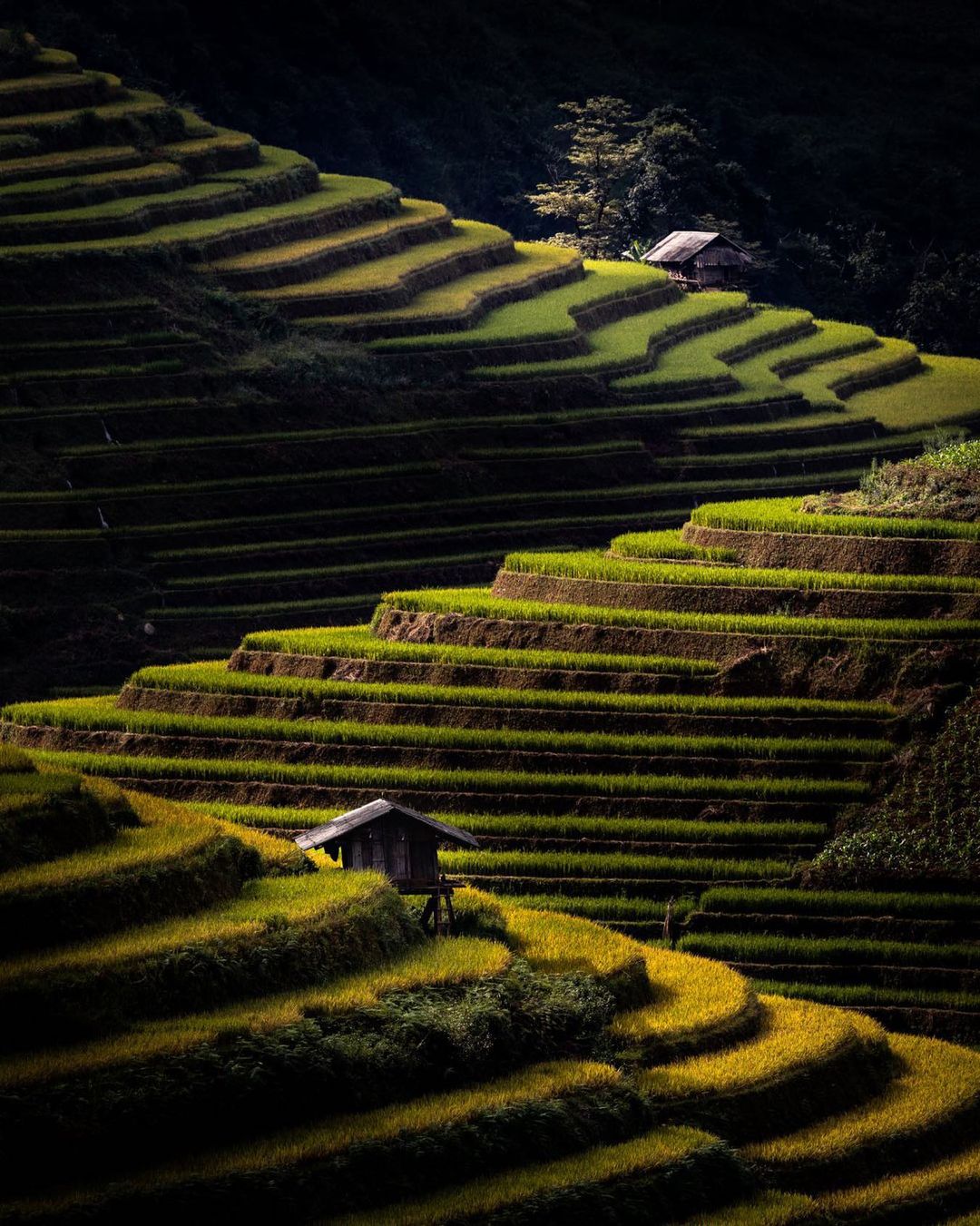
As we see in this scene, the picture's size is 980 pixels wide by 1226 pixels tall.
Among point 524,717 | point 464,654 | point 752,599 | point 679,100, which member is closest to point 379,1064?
point 524,717

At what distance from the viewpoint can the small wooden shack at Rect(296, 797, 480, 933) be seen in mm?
25031

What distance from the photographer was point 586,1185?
19.7 meters

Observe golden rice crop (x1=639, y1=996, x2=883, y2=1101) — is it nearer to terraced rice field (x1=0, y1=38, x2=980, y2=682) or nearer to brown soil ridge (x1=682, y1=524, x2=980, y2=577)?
brown soil ridge (x1=682, y1=524, x2=980, y2=577)

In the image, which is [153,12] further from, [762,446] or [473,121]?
[762,446]

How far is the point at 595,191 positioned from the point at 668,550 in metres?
40.0

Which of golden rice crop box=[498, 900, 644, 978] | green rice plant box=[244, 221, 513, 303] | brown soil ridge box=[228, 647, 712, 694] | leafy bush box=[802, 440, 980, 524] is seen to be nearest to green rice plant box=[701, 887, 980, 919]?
golden rice crop box=[498, 900, 644, 978]

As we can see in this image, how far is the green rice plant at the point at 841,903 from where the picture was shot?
91.5 feet

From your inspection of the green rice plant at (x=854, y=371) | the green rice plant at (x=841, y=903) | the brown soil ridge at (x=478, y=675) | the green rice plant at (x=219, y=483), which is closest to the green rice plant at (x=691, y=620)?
the brown soil ridge at (x=478, y=675)

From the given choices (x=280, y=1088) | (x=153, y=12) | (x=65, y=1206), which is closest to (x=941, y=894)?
(x=280, y=1088)

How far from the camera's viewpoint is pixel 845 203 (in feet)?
264

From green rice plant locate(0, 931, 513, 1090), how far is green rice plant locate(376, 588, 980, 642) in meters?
9.35

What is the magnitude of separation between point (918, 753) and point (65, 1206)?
48.5 feet

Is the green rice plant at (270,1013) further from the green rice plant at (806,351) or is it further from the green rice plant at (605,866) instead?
the green rice plant at (806,351)

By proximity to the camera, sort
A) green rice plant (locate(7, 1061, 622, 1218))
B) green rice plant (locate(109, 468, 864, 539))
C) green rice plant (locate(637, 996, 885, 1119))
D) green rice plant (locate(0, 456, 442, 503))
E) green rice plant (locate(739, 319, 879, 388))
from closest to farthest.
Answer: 1. green rice plant (locate(7, 1061, 622, 1218))
2. green rice plant (locate(637, 996, 885, 1119))
3. green rice plant (locate(0, 456, 442, 503))
4. green rice plant (locate(109, 468, 864, 539))
5. green rice plant (locate(739, 319, 879, 388))
